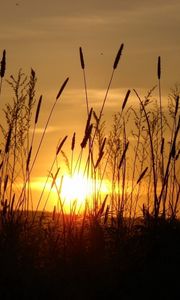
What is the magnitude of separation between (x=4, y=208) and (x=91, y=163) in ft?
2.56

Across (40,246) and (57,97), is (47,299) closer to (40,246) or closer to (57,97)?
(40,246)

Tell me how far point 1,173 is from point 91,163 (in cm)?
72

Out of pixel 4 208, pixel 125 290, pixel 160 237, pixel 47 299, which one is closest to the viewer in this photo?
pixel 47 299

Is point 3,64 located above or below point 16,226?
above

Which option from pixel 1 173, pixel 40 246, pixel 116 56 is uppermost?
pixel 116 56

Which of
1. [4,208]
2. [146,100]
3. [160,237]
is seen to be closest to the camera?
[160,237]

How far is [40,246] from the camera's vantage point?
14.3 ft

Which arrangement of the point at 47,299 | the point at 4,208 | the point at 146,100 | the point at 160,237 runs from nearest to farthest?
the point at 47,299, the point at 160,237, the point at 4,208, the point at 146,100

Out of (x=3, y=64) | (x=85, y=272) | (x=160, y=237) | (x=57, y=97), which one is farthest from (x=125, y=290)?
(x=3, y=64)

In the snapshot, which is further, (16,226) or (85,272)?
(16,226)

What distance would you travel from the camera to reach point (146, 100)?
543 centimetres

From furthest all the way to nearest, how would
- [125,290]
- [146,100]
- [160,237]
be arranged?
[146,100] < [160,237] < [125,290]

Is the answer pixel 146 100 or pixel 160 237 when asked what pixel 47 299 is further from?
pixel 146 100

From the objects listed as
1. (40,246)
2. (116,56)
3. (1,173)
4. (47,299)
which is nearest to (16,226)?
(40,246)
